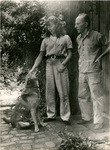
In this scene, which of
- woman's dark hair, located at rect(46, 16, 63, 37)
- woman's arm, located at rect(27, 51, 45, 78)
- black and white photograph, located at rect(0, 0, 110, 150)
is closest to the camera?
black and white photograph, located at rect(0, 0, 110, 150)

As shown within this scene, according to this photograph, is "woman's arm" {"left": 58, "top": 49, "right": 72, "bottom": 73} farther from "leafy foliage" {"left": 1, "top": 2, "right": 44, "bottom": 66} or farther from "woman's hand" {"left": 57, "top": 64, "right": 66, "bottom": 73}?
"leafy foliage" {"left": 1, "top": 2, "right": 44, "bottom": 66}

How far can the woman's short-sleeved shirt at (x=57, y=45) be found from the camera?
5.94 metres

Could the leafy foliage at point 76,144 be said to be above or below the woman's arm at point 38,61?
below

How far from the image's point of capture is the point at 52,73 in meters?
6.12

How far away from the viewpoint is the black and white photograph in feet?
18.1

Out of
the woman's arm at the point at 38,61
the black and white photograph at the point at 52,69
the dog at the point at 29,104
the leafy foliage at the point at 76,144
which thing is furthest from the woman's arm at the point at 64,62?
the leafy foliage at the point at 76,144

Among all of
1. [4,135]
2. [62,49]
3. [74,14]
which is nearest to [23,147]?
[4,135]

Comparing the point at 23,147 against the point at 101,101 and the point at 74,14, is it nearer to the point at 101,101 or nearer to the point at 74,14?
the point at 101,101

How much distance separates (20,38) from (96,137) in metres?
2.26

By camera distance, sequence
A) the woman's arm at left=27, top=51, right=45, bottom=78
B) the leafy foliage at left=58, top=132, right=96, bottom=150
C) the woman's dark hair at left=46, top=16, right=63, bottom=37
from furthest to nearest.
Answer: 1. the woman's arm at left=27, top=51, right=45, bottom=78
2. the woman's dark hair at left=46, top=16, right=63, bottom=37
3. the leafy foliage at left=58, top=132, right=96, bottom=150

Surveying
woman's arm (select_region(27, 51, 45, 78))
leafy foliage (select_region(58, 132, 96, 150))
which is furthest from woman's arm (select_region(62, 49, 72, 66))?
leafy foliage (select_region(58, 132, 96, 150))

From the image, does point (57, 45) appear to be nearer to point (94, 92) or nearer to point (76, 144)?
point (94, 92)

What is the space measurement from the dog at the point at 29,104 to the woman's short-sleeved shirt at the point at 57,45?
0.59m

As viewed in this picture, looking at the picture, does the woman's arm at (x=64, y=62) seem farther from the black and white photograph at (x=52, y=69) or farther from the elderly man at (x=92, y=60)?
the elderly man at (x=92, y=60)
